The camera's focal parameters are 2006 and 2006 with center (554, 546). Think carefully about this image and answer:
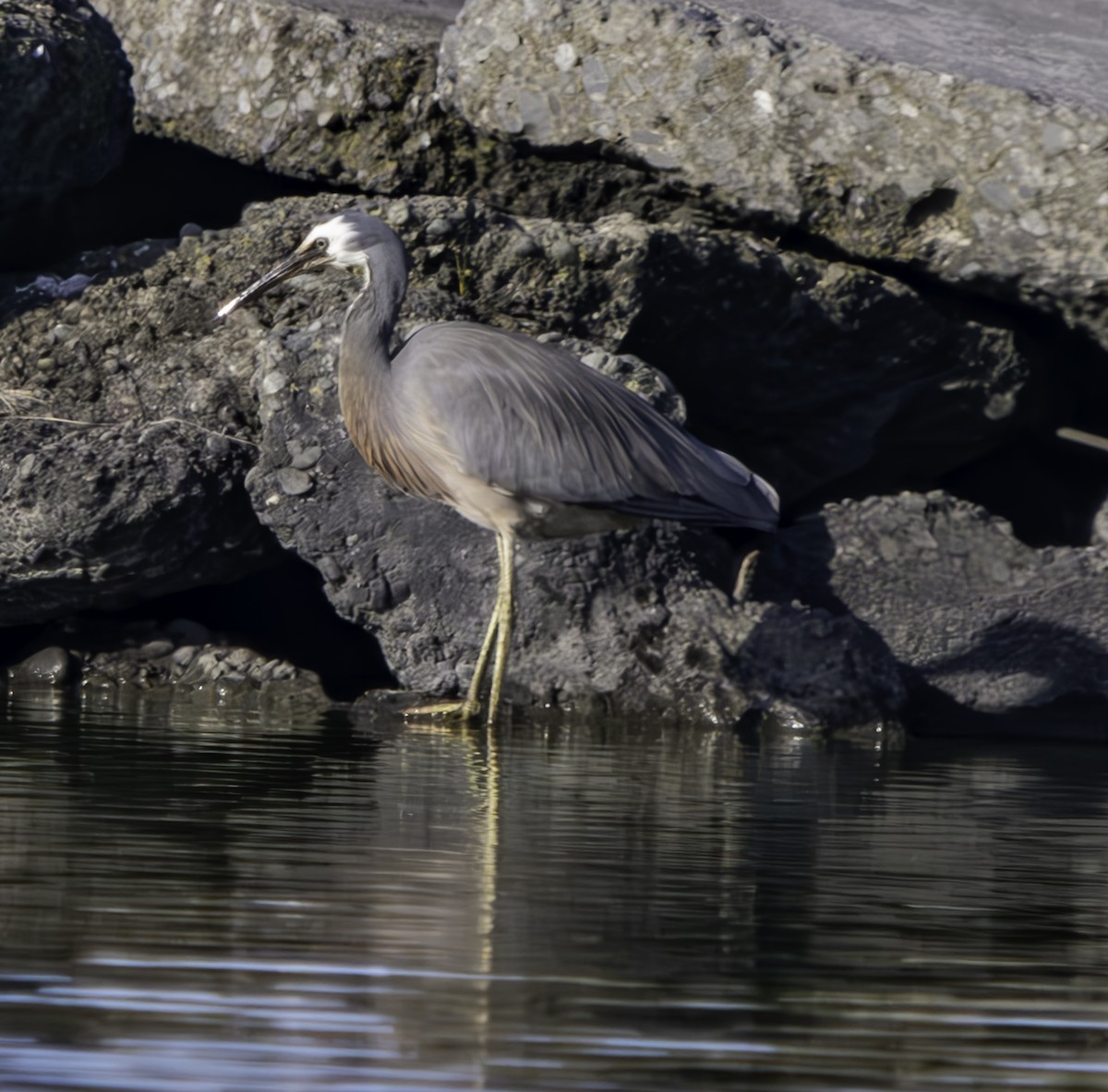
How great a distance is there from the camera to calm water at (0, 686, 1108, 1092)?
7.70 ft

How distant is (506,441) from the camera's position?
266 inches

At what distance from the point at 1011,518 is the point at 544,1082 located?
7517mm

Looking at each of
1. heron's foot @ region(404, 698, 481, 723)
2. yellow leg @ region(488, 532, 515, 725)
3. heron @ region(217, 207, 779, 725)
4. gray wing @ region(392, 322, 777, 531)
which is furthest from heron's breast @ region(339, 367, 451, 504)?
heron's foot @ region(404, 698, 481, 723)

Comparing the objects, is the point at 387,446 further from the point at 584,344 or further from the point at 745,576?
the point at 745,576

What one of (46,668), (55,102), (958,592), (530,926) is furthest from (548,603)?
(530,926)

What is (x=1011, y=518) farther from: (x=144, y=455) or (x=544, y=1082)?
(x=544, y=1082)

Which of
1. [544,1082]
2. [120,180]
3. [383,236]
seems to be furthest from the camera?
[120,180]

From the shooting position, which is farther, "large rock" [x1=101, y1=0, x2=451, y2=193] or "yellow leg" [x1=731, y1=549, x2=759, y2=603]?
"large rock" [x1=101, y1=0, x2=451, y2=193]

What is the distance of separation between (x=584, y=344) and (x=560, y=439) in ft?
3.57

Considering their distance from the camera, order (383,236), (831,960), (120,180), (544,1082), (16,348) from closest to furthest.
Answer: (544,1082)
(831,960)
(383,236)
(16,348)
(120,180)

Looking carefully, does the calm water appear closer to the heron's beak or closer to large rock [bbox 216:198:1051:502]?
the heron's beak

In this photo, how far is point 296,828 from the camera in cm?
412

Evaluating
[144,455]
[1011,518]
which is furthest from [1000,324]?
[144,455]

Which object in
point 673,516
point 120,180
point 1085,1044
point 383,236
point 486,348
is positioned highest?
point 120,180
